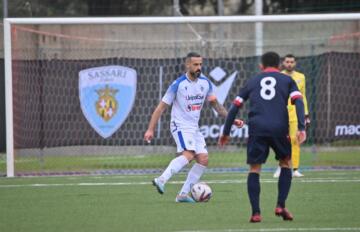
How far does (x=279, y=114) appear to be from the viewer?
423 inches

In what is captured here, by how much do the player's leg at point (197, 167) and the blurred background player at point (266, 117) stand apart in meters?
2.85

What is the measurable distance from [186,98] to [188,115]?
0.78 ft

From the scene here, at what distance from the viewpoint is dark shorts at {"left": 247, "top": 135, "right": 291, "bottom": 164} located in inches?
424

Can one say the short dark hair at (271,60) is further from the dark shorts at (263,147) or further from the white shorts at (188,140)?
the white shorts at (188,140)

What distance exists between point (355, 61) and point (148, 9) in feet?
38.7

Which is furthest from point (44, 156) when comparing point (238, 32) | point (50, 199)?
point (238, 32)

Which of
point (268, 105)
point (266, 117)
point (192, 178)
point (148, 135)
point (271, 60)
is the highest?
point (271, 60)

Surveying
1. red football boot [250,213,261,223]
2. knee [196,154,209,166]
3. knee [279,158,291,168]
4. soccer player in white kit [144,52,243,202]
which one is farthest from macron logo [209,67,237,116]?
red football boot [250,213,261,223]

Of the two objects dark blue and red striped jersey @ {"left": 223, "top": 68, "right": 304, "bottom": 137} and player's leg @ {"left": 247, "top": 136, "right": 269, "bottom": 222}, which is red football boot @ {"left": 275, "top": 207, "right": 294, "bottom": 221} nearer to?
player's leg @ {"left": 247, "top": 136, "right": 269, "bottom": 222}

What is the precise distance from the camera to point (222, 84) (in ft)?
67.7

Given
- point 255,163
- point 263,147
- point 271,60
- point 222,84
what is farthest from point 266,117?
point 222,84

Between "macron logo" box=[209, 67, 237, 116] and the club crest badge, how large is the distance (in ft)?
6.22

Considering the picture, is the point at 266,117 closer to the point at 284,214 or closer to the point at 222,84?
the point at 284,214

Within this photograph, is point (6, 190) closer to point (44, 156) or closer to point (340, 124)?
point (44, 156)
